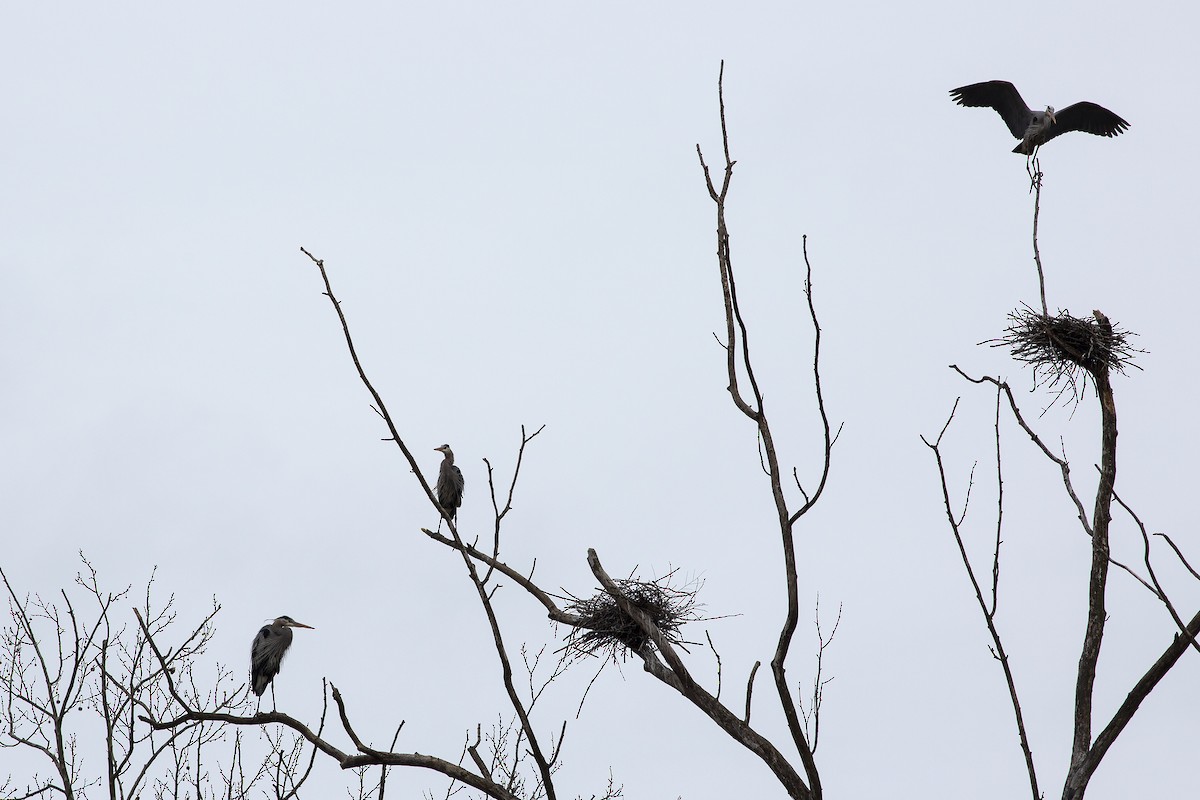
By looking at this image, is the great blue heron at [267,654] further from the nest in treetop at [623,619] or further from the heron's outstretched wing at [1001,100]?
the heron's outstretched wing at [1001,100]

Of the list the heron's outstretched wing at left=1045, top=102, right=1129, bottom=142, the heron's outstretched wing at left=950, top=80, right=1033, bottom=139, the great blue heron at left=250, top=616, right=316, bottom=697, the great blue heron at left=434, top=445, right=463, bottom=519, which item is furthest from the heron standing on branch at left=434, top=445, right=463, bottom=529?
the heron's outstretched wing at left=1045, top=102, right=1129, bottom=142

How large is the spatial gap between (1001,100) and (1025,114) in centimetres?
28

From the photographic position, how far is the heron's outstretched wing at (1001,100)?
1145cm

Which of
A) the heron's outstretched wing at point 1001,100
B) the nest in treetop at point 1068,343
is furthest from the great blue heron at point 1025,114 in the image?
the nest in treetop at point 1068,343

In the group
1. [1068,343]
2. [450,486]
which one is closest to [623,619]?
[1068,343]

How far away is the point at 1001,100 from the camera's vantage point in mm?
11578

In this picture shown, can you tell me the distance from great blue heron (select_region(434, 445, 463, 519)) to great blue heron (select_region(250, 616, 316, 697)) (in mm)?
2411

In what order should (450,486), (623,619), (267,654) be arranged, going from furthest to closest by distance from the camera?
(450,486), (267,654), (623,619)

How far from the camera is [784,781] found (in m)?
4.57

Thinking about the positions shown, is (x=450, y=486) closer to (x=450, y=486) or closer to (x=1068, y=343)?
(x=450, y=486)

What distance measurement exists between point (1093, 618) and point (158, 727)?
3.72 metres

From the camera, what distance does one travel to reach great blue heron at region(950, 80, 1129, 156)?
36.5 feet

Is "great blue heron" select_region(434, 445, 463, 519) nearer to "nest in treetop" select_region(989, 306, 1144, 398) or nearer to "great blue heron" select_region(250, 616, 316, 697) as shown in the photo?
"great blue heron" select_region(250, 616, 316, 697)

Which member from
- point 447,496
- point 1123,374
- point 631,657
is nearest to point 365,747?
point 631,657
